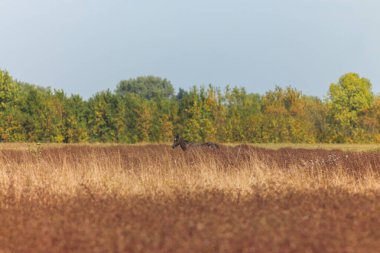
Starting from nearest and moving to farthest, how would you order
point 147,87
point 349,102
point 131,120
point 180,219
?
point 180,219, point 131,120, point 349,102, point 147,87

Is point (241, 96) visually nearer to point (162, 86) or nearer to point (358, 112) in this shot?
point (358, 112)

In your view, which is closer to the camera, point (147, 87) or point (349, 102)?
point (349, 102)

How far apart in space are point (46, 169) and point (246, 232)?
31.4ft

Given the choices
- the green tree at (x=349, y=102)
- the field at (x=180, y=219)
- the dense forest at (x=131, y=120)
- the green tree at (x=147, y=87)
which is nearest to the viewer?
the field at (x=180, y=219)

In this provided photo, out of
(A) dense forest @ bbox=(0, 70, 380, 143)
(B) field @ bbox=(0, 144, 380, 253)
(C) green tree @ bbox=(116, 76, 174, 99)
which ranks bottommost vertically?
(B) field @ bbox=(0, 144, 380, 253)

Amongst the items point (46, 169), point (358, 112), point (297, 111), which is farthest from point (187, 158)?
point (358, 112)

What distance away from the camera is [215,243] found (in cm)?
610

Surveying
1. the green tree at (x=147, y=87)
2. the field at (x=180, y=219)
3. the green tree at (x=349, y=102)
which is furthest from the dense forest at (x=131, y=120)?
the green tree at (x=147, y=87)

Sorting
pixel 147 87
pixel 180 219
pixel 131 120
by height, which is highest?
pixel 147 87

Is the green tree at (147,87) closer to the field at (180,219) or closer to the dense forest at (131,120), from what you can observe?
the dense forest at (131,120)

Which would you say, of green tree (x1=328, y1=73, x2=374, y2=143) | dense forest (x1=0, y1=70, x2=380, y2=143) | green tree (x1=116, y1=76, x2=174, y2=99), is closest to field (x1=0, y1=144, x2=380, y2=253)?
dense forest (x1=0, y1=70, x2=380, y2=143)

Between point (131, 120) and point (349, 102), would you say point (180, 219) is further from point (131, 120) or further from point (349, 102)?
point (349, 102)

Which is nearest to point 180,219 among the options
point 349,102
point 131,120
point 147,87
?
point 131,120

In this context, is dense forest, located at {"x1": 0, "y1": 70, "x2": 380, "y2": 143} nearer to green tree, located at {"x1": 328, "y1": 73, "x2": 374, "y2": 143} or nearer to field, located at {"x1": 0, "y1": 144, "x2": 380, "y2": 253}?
green tree, located at {"x1": 328, "y1": 73, "x2": 374, "y2": 143}
